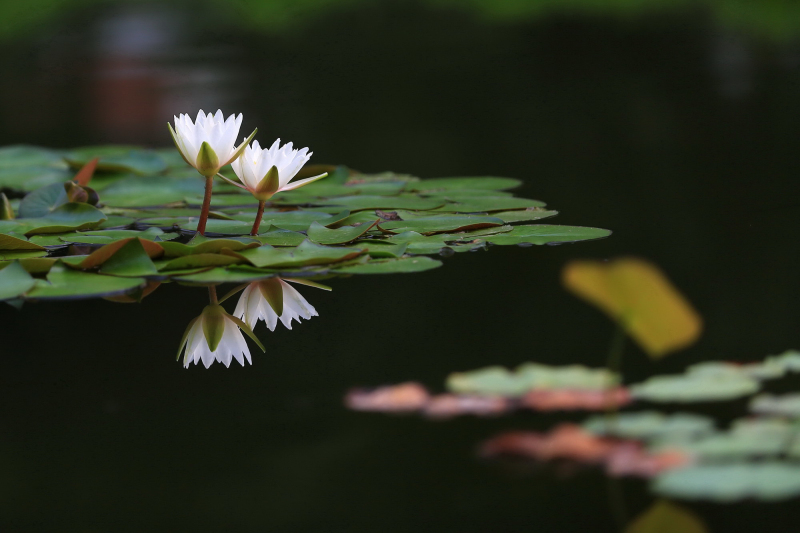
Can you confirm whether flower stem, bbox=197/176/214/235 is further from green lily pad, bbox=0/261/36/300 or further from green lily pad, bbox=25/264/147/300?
green lily pad, bbox=0/261/36/300

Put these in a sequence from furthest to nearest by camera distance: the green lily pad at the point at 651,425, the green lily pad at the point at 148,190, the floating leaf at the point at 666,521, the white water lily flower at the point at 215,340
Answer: the green lily pad at the point at 148,190 → the white water lily flower at the point at 215,340 → the green lily pad at the point at 651,425 → the floating leaf at the point at 666,521

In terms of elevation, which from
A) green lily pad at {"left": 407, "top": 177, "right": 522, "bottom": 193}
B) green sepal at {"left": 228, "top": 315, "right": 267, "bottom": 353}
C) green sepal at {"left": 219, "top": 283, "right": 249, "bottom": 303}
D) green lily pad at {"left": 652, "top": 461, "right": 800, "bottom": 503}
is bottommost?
green sepal at {"left": 228, "top": 315, "right": 267, "bottom": 353}

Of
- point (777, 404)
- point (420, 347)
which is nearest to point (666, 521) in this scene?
point (777, 404)

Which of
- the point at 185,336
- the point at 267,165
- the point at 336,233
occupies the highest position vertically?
the point at 267,165

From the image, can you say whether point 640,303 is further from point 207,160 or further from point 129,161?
point 129,161

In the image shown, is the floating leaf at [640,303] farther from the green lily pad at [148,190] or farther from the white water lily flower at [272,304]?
the green lily pad at [148,190]

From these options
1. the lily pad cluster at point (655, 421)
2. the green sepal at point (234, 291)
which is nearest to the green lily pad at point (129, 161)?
the green sepal at point (234, 291)

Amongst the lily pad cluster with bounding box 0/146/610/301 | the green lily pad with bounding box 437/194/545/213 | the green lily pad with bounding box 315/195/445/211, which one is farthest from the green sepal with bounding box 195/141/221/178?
the green lily pad with bounding box 437/194/545/213

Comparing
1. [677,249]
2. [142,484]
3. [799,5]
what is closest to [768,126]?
[677,249]
